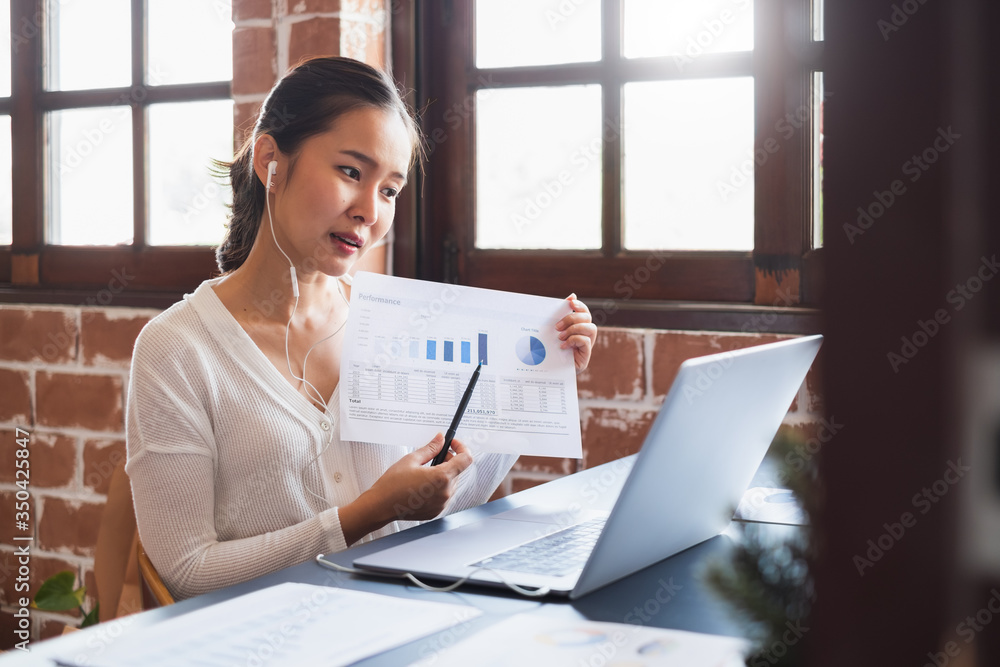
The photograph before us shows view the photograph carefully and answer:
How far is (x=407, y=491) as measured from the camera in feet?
3.42

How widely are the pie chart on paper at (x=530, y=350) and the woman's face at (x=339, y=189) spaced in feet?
1.03

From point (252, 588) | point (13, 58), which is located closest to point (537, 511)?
→ point (252, 588)

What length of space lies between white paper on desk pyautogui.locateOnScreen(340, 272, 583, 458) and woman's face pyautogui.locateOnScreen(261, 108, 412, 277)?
219mm

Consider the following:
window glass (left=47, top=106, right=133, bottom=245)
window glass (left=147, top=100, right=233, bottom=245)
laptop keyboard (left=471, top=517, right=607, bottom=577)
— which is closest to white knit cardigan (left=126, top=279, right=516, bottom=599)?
laptop keyboard (left=471, top=517, right=607, bottom=577)

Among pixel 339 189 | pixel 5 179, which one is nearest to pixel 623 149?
pixel 339 189

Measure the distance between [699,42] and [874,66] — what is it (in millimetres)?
1485

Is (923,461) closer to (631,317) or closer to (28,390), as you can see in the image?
(631,317)

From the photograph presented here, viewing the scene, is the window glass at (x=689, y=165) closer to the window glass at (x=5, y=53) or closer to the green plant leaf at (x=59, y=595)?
the green plant leaf at (x=59, y=595)

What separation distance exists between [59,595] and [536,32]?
1.36 metres

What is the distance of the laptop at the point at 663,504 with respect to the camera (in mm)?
667

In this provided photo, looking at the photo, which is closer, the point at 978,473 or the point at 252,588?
the point at 978,473

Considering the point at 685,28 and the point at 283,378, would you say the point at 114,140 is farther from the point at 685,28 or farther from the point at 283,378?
the point at 685,28

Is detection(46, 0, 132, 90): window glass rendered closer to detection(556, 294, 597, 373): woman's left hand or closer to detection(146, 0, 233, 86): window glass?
detection(146, 0, 233, 86): window glass

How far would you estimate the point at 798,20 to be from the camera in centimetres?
143
